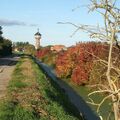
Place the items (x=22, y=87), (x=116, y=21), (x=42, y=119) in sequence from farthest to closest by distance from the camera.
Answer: (x=22, y=87), (x=42, y=119), (x=116, y=21)

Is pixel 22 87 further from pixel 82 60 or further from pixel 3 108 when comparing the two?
pixel 82 60

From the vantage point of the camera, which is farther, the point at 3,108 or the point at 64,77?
the point at 64,77

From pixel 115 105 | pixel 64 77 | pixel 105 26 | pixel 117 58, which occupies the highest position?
pixel 105 26

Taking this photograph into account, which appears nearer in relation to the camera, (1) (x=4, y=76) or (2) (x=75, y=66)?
(1) (x=4, y=76)

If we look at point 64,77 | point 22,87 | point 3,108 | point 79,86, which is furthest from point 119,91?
point 64,77

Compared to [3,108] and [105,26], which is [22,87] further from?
[105,26]

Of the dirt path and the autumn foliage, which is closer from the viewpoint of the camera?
the dirt path

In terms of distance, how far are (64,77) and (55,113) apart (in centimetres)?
4781

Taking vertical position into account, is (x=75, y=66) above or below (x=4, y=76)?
below

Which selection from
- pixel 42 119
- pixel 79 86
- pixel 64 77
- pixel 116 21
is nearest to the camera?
pixel 116 21

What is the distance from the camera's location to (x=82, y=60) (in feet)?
190

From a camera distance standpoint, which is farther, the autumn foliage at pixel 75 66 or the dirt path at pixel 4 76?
the autumn foliage at pixel 75 66

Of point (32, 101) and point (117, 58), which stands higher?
point (117, 58)

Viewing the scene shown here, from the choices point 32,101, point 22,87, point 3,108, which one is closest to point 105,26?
point 3,108
